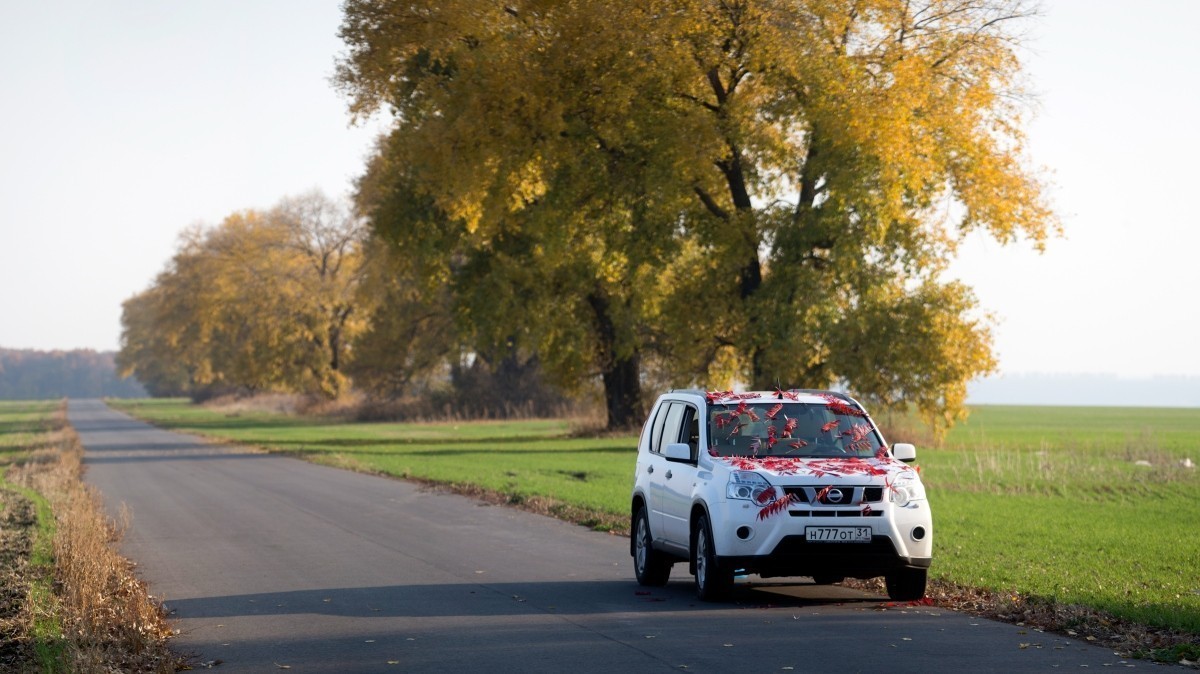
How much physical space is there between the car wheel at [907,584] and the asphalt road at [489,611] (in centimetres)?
20

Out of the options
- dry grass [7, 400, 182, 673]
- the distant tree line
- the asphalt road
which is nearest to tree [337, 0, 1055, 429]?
the distant tree line

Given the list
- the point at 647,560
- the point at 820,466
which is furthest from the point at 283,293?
the point at 820,466

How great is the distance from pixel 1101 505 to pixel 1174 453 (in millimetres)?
16365

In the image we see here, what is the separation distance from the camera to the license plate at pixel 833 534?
12484mm

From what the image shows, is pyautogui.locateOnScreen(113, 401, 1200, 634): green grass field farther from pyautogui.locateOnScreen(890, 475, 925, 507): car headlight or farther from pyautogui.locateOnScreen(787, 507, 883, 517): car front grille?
pyautogui.locateOnScreen(787, 507, 883, 517): car front grille

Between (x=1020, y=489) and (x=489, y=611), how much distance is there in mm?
18479

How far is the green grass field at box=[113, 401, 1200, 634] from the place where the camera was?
48.0 feet

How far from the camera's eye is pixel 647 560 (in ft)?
48.8

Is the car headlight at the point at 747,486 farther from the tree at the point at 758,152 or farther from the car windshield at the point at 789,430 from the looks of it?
the tree at the point at 758,152

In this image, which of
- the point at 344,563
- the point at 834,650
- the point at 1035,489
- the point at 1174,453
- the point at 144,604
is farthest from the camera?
the point at 1174,453

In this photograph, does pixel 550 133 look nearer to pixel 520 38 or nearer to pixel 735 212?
pixel 520 38

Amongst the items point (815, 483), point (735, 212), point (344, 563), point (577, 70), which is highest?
point (577, 70)

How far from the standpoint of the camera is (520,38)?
1476 inches

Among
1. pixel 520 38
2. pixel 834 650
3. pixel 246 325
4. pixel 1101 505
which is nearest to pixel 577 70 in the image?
pixel 520 38
